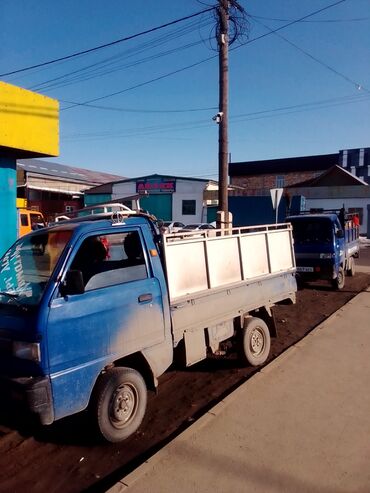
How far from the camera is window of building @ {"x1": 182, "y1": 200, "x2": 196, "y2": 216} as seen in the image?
37.4 meters

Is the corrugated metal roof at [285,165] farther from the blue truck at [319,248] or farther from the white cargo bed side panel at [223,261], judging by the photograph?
the white cargo bed side panel at [223,261]

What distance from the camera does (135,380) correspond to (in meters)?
4.02

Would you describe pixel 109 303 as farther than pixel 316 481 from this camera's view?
Yes

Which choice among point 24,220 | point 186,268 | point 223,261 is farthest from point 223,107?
point 24,220

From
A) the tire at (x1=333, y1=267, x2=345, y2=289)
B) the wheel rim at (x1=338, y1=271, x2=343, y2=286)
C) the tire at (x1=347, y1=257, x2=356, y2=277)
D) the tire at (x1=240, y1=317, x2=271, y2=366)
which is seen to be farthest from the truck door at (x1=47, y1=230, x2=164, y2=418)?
the tire at (x1=347, y1=257, x2=356, y2=277)

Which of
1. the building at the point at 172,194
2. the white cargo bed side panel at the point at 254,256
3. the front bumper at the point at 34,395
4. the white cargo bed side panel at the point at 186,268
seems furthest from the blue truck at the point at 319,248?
the building at the point at 172,194

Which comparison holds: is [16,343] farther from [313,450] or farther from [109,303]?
[313,450]

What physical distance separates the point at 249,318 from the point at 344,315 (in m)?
3.57

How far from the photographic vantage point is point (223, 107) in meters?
11.0

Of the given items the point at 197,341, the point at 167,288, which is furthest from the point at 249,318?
the point at 167,288

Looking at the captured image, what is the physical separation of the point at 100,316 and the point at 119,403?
0.90 metres

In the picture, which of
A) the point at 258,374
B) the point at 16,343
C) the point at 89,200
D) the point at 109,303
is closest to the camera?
the point at 16,343

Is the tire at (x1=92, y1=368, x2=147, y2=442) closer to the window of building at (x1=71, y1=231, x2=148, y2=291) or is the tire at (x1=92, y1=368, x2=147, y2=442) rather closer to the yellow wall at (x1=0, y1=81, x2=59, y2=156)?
the window of building at (x1=71, y1=231, x2=148, y2=291)

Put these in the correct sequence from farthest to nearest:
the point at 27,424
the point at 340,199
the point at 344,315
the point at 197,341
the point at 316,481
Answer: the point at 340,199 → the point at 344,315 → the point at 197,341 → the point at 27,424 → the point at 316,481
